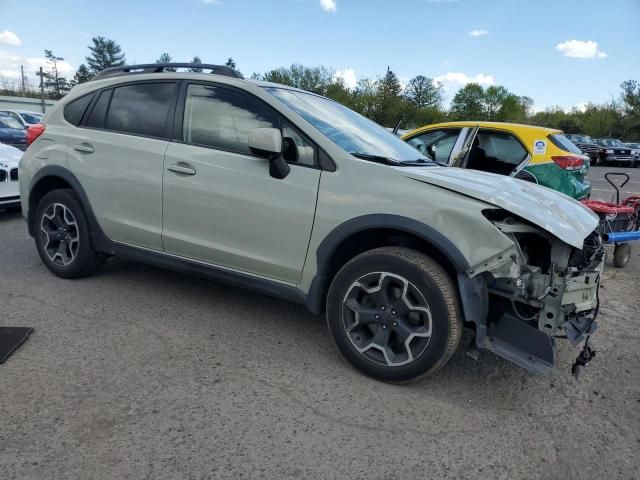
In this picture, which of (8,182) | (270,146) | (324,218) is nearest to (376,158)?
(324,218)

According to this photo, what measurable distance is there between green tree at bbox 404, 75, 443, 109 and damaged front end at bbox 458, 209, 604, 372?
102291 millimetres

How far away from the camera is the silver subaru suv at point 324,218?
2.66 m

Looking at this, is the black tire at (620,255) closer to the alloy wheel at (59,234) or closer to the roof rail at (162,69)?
the roof rail at (162,69)

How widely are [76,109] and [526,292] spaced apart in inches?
150

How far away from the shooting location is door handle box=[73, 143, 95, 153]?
4002mm

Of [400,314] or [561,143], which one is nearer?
[400,314]

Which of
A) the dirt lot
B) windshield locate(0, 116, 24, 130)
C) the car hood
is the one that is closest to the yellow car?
the dirt lot

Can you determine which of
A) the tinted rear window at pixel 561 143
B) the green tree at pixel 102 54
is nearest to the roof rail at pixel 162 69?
the tinted rear window at pixel 561 143

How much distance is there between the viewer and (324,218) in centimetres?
298

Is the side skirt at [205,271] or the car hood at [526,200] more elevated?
the car hood at [526,200]

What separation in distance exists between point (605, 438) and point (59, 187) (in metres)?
4.39

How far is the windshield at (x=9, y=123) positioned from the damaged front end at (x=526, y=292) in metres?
14.5

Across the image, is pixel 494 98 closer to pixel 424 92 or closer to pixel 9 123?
pixel 424 92

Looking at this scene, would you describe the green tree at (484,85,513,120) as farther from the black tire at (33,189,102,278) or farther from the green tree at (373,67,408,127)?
the black tire at (33,189,102,278)
